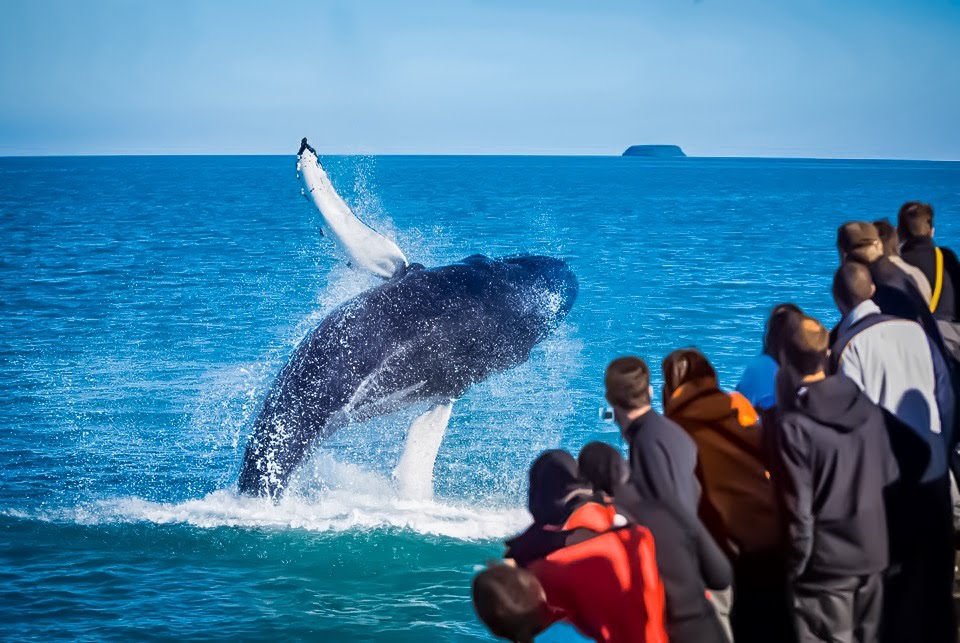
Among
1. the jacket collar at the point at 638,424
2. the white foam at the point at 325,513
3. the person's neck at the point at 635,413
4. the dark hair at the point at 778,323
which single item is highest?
the dark hair at the point at 778,323

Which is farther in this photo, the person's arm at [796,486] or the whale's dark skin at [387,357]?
the whale's dark skin at [387,357]

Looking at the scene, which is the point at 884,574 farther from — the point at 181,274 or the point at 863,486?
the point at 181,274

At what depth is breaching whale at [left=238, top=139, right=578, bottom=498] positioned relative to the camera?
1155 cm

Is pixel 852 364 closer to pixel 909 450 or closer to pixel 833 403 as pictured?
pixel 909 450

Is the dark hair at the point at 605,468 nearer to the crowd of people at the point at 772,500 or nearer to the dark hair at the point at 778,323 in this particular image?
the crowd of people at the point at 772,500

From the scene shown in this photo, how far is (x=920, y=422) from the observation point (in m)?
6.28

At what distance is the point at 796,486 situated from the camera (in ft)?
18.1

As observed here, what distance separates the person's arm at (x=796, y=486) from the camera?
5.49m

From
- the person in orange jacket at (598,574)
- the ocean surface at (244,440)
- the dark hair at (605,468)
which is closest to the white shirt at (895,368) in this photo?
the dark hair at (605,468)

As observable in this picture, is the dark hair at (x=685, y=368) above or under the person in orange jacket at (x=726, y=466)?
above

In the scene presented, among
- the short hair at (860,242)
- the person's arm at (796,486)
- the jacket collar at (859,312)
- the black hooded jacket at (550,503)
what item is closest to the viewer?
the black hooded jacket at (550,503)

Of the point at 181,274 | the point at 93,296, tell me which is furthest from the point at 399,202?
the point at 93,296

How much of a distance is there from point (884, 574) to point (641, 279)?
3599 centimetres

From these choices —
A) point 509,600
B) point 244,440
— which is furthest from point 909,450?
point 244,440
